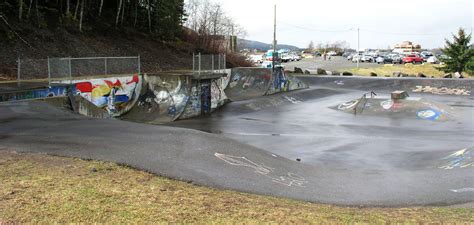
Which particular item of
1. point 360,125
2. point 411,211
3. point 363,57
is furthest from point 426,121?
point 363,57

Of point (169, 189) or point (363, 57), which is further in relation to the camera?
point (363, 57)

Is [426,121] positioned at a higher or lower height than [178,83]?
lower

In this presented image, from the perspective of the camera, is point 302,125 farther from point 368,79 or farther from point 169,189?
point 368,79

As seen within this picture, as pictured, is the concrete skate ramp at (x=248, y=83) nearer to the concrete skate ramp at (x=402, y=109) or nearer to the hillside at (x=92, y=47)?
the hillside at (x=92, y=47)

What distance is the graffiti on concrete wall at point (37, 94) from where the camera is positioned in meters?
16.9

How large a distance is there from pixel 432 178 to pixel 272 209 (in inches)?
253

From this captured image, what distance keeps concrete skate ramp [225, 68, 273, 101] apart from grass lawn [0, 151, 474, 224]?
88.9 ft

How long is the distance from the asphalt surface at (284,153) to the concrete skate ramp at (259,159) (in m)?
0.02

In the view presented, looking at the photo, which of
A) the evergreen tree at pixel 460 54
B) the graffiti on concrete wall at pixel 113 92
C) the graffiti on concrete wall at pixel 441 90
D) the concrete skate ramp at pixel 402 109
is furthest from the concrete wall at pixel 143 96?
the evergreen tree at pixel 460 54

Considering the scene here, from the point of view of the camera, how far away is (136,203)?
6234 millimetres

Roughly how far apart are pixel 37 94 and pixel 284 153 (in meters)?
10.5

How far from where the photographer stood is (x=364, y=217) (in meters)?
6.39

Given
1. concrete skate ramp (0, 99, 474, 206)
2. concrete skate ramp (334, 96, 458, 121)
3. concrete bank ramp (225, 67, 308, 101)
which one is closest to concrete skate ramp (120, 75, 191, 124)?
concrete skate ramp (0, 99, 474, 206)

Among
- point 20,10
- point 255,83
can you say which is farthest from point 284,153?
point 255,83
